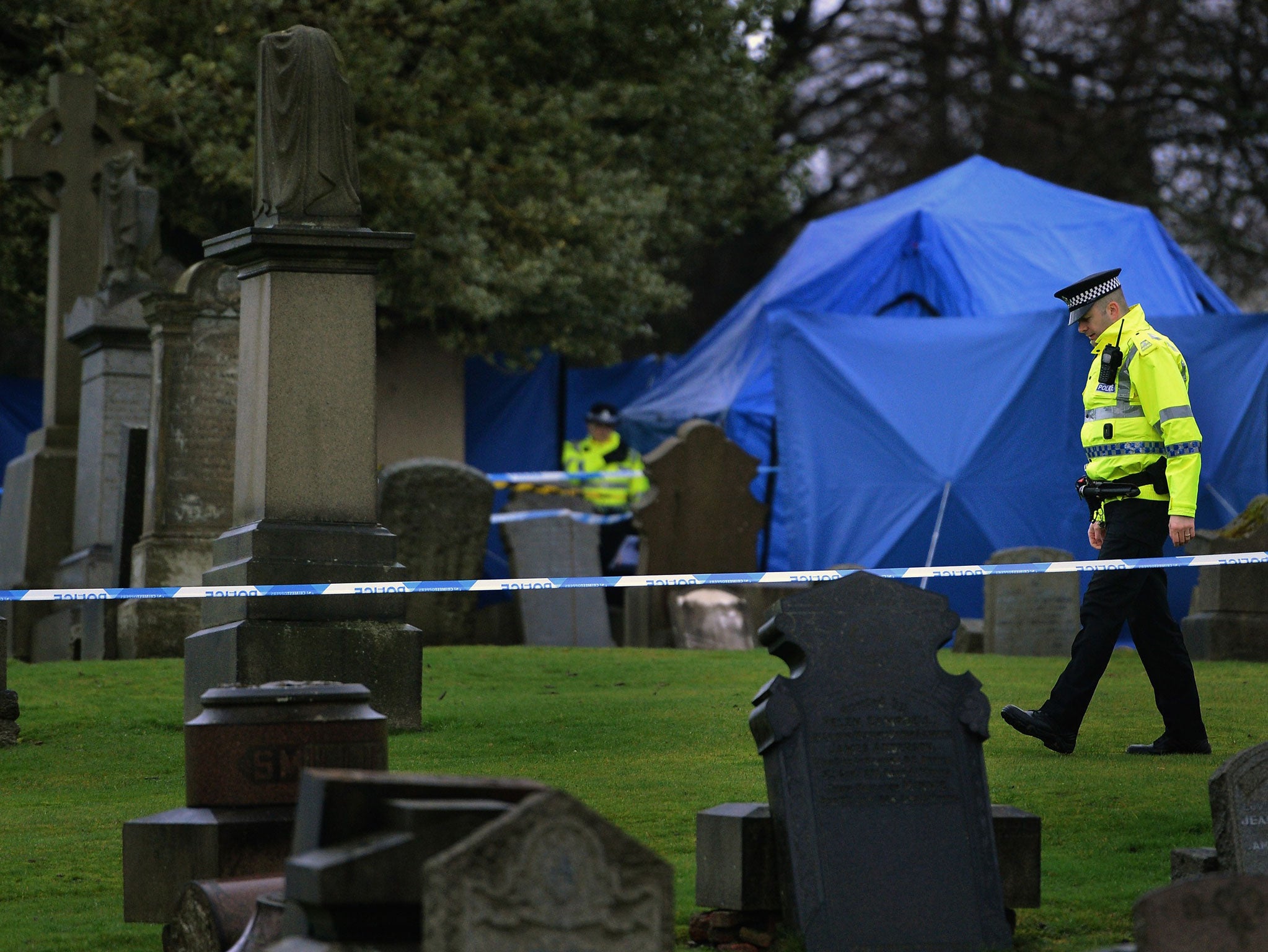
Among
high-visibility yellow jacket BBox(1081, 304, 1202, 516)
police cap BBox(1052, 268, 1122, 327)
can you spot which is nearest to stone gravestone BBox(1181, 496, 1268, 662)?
high-visibility yellow jacket BBox(1081, 304, 1202, 516)

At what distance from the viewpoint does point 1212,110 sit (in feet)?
93.6

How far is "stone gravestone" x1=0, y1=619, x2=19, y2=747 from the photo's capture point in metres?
9.41

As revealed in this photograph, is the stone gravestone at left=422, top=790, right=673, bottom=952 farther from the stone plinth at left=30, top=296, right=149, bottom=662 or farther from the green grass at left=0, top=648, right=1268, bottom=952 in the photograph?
the stone plinth at left=30, top=296, right=149, bottom=662

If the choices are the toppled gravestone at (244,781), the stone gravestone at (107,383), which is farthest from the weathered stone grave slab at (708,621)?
the toppled gravestone at (244,781)

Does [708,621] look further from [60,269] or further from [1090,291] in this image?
[1090,291]

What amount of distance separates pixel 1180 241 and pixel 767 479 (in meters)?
10.1

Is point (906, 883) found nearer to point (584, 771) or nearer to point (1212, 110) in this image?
point (584, 771)

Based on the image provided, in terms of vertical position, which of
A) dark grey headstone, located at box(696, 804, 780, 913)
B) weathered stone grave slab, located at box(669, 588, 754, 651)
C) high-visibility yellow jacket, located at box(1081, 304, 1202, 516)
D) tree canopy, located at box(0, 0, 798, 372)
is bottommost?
dark grey headstone, located at box(696, 804, 780, 913)

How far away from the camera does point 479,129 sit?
71.7 ft

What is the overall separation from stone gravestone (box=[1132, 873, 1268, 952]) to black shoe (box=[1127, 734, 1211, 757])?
418 cm

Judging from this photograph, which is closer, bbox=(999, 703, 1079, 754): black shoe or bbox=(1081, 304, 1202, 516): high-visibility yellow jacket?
bbox=(999, 703, 1079, 754): black shoe

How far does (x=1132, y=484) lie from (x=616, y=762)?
256cm

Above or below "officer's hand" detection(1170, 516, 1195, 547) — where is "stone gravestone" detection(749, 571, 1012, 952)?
below

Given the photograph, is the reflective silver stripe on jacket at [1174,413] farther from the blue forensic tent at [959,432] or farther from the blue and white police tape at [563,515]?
the blue forensic tent at [959,432]
